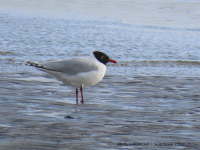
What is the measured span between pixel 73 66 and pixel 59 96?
0.53 m

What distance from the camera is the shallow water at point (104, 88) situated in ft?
15.5

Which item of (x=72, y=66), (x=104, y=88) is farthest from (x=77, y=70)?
(x=104, y=88)

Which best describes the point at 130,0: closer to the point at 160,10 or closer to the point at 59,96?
the point at 160,10

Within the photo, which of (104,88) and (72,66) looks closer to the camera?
(72,66)

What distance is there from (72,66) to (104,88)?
3.26 ft

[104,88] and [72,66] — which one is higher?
[72,66]

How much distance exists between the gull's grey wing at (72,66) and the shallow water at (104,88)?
43 centimetres

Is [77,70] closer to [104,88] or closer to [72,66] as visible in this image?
[72,66]

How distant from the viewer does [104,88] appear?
7562 millimetres

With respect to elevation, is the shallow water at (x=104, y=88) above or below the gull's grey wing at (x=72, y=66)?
below

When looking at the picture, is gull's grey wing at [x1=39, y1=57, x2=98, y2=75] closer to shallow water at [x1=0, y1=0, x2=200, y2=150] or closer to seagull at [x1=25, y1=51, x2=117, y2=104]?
seagull at [x1=25, y1=51, x2=117, y2=104]

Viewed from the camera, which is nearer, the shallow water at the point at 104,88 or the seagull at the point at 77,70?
the shallow water at the point at 104,88

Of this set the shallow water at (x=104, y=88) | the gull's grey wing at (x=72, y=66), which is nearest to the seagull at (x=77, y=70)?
the gull's grey wing at (x=72, y=66)

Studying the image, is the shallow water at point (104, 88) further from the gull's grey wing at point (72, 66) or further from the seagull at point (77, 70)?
the gull's grey wing at point (72, 66)
